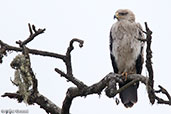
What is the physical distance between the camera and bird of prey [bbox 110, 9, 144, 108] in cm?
664

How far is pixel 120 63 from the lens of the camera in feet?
23.0

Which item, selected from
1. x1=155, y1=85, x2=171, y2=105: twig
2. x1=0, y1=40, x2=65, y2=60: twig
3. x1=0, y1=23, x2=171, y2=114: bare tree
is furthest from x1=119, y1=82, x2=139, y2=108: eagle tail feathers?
x1=155, y1=85, x2=171, y2=105: twig

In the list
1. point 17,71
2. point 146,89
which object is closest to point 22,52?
point 17,71

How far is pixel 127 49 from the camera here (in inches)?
263

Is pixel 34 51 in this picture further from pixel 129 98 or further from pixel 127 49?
pixel 129 98

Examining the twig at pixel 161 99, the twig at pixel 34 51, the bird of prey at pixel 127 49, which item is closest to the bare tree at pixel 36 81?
the twig at pixel 34 51

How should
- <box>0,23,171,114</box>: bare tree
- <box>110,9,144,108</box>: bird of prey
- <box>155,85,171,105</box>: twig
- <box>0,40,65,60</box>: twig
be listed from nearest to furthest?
<box>155,85,171,105</box>: twig
<box>0,23,171,114</box>: bare tree
<box>0,40,65,60</box>: twig
<box>110,9,144,108</box>: bird of prey

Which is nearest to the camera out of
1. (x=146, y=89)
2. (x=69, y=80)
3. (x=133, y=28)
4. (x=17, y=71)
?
(x=146, y=89)

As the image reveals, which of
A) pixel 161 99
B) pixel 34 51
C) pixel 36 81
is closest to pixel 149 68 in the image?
pixel 161 99

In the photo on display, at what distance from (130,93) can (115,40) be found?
974 millimetres

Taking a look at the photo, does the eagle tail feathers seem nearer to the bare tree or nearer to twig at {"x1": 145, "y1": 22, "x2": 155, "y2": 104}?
the bare tree

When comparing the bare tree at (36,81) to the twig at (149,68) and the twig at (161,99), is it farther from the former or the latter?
the twig at (161,99)

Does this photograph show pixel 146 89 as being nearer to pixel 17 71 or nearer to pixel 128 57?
pixel 17 71

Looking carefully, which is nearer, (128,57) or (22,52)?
(22,52)
